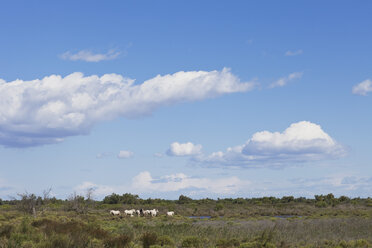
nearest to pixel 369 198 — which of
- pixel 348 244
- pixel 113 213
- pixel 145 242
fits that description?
pixel 113 213

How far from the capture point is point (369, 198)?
3888 inches

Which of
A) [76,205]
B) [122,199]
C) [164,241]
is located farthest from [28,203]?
[122,199]

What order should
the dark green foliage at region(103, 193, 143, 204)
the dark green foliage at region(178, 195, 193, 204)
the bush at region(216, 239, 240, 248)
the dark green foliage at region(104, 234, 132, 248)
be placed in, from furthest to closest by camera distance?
1. the dark green foliage at region(178, 195, 193, 204)
2. the dark green foliage at region(103, 193, 143, 204)
3. the bush at region(216, 239, 240, 248)
4. the dark green foliage at region(104, 234, 132, 248)

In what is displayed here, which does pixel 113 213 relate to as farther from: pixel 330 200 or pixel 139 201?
pixel 330 200

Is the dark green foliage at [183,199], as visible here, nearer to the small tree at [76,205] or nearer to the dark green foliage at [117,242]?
the small tree at [76,205]

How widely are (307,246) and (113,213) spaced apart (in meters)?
39.1

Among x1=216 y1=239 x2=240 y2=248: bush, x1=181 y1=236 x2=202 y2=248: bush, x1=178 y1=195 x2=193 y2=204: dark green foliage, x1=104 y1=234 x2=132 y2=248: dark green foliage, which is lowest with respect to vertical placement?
x1=216 y1=239 x2=240 y2=248: bush

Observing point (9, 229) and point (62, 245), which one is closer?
point (62, 245)

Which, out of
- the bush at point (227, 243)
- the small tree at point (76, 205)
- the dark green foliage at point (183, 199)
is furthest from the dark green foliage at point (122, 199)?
the bush at point (227, 243)

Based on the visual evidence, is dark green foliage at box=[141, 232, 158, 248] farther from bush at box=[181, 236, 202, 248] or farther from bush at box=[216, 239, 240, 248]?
bush at box=[216, 239, 240, 248]

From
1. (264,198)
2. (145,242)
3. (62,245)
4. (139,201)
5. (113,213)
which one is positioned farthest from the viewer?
(264,198)

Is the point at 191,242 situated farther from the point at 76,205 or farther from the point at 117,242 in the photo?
the point at 76,205

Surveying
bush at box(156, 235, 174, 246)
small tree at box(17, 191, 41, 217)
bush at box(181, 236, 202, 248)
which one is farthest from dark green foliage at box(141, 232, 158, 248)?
small tree at box(17, 191, 41, 217)

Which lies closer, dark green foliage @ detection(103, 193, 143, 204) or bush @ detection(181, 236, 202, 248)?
bush @ detection(181, 236, 202, 248)
